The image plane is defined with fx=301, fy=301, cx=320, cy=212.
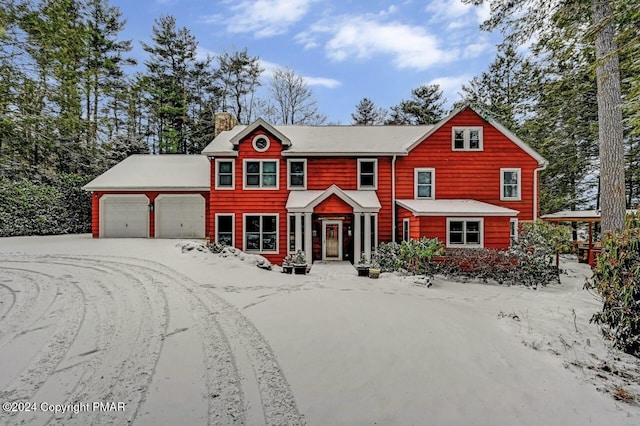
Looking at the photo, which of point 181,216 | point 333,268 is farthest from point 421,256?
point 181,216

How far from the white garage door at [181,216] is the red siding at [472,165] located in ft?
34.2

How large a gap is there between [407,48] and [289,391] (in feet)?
51.0

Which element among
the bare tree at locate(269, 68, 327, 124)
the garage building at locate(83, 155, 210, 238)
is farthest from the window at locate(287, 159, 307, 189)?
the bare tree at locate(269, 68, 327, 124)

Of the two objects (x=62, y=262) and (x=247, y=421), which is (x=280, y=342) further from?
(x=62, y=262)

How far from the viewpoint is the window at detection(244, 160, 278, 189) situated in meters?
13.9

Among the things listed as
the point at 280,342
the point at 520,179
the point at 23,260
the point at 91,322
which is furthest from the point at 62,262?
the point at 520,179

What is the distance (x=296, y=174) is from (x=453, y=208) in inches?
275

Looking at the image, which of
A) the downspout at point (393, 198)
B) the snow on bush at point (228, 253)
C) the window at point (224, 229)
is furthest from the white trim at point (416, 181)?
the window at point (224, 229)

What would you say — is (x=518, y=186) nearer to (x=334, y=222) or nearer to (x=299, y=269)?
(x=334, y=222)

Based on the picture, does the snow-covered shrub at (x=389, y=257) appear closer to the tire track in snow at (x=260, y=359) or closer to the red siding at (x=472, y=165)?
the red siding at (x=472, y=165)

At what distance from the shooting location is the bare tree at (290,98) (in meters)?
25.5

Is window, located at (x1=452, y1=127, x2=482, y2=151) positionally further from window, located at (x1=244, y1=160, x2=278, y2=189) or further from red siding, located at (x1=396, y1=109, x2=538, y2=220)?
window, located at (x1=244, y1=160, x2=278, y2=189)

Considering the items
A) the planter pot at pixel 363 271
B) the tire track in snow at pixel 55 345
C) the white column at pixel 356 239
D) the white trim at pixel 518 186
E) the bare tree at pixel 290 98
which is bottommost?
the planter pot at pixel 363 271

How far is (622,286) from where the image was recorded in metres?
4.65
